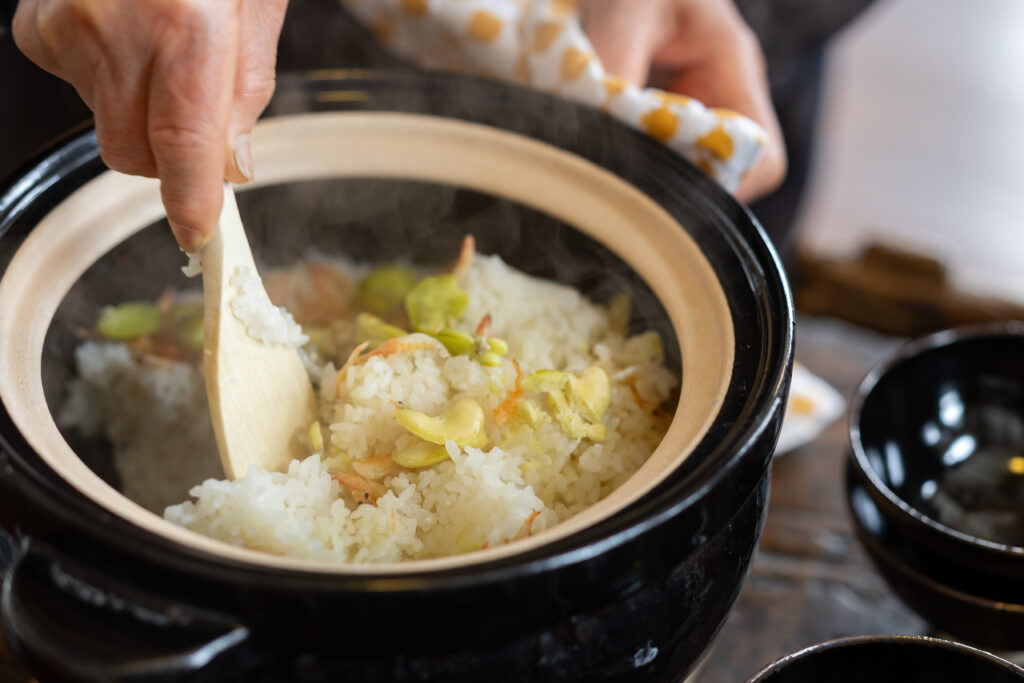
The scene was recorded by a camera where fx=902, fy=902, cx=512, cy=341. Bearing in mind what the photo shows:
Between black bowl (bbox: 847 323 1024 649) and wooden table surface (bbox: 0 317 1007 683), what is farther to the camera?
wooden table surface (bbox: 0 317 1007 683)

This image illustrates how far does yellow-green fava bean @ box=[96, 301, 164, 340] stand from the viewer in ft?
4.67

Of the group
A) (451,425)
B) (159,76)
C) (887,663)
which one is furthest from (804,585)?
(159,76)

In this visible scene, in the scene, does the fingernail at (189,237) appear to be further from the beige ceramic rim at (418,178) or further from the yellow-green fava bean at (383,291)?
the yellow-green fava bean at (383,291)

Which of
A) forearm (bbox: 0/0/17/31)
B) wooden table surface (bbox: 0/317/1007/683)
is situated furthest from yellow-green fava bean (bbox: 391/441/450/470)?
forearm (bbox: 0/0/17/31)

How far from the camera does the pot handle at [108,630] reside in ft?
2.53

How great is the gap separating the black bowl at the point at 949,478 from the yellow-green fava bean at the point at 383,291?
2.53ft

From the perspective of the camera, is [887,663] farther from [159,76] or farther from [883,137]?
[883,137]

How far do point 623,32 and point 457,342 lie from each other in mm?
772

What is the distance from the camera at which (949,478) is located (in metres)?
1.51

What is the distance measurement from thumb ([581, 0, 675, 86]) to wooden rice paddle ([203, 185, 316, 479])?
0.80 metres

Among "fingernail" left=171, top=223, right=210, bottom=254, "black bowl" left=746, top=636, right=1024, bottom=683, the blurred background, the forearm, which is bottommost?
the blurred background

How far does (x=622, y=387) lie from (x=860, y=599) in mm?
652

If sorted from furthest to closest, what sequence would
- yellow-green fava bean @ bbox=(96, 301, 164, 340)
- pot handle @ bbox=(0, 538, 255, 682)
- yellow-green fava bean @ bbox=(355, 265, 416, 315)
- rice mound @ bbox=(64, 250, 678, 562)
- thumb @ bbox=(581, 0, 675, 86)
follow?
1. thumb @ bbox=(581, 0, 675, 86)
2. yellow-green fava bean @ bbox=(355, 265, 416, 315)
3. yellow-green fava bean @ bbox=(96, 301, 164, 340)
4. rice mound @ bbox=(64, 250, 678, 562)
5. pot handle @ bbox=(0, 538, 255, 682)

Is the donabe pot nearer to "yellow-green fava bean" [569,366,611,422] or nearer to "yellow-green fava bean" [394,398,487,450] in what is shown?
"yellow-green fava bean" [569,366,611,422]
